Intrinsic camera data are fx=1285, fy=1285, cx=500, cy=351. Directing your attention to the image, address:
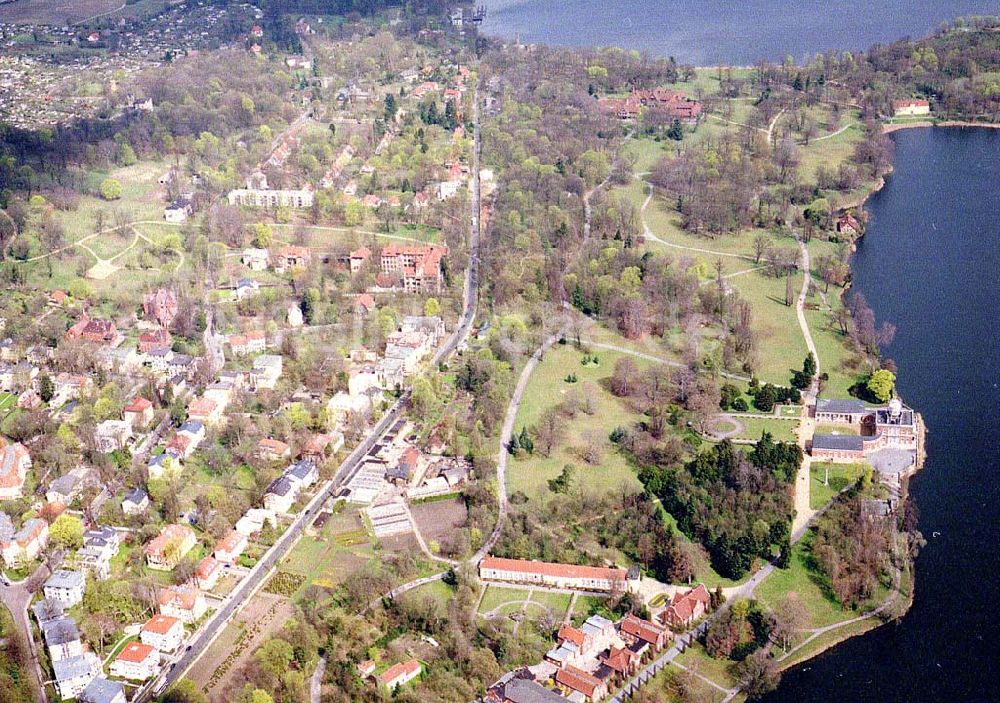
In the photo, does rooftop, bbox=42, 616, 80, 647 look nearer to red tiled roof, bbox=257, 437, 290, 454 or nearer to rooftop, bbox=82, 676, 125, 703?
rooftop, bbox=82, 676, 125, 703

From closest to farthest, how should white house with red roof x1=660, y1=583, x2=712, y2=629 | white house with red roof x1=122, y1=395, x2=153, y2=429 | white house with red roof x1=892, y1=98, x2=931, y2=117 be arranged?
white house with red roof x1=660, y1=583, x2=712, y2=629 → white house with red roof x1=122, y1=395, x2=153, y2=429 → white house with red roof x1=892, y1=98, x2=931, y2=117

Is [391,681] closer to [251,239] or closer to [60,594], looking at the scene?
[60,594]

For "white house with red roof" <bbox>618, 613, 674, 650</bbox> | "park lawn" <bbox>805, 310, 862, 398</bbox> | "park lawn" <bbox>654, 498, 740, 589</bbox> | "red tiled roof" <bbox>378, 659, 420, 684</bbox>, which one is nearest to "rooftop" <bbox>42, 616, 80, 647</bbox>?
"red tiled roof" <bbox>378, 659, 420, 684</bbox>

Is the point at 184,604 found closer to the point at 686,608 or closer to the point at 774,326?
the point at 686,608

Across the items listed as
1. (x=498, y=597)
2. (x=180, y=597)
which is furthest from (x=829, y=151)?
(x=180, y=597)

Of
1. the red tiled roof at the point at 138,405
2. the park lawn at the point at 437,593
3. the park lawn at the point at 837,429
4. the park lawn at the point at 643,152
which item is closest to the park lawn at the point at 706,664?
the park lawn at the point at 437,593

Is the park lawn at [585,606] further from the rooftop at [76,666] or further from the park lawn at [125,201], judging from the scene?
the park lawn at [125,201]
